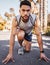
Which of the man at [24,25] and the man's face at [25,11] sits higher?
the man's face at [25,11]

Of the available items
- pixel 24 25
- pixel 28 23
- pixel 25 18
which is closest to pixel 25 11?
pixel 25 18

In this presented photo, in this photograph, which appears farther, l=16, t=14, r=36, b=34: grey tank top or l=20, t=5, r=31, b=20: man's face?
l=16, t=14, r=36, b=34: grey tank top

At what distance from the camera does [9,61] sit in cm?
468

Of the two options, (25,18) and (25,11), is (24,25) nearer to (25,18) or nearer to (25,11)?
(25,18)

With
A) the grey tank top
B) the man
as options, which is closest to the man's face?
the man

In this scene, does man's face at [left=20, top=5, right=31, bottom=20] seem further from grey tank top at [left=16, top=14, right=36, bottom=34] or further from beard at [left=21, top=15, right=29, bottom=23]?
grey tank top at [left=16, top=14, right=36, bottom=34]

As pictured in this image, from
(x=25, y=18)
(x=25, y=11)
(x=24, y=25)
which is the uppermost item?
(x=25, y=11)

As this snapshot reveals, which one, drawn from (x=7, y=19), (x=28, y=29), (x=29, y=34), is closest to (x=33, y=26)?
(x=28, y=29)

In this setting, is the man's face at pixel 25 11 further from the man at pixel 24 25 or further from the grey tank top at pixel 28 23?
the grey tank top at pixel 28 23

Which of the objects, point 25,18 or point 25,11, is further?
point 25,18

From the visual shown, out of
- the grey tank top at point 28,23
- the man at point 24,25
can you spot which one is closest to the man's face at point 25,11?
the man at point 24,25

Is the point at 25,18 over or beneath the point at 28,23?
over

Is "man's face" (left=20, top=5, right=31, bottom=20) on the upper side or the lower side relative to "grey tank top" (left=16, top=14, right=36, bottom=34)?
upper

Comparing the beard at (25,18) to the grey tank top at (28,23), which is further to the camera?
the grey tank top at (28,23)
